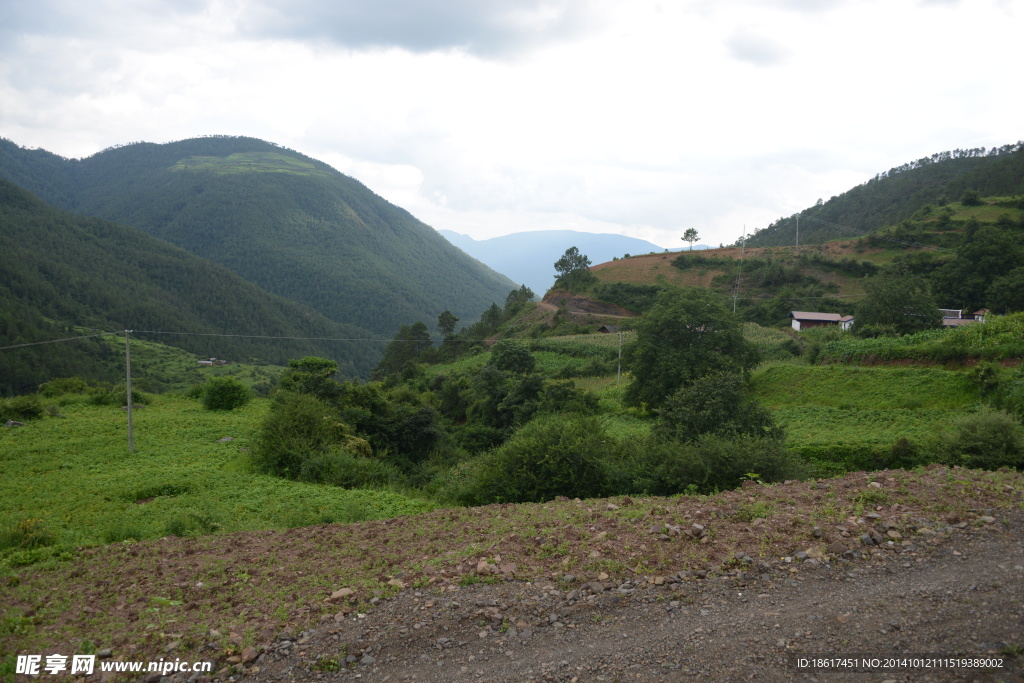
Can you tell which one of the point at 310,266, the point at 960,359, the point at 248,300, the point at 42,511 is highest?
the point at 310,266

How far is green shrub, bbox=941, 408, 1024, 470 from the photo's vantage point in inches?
413

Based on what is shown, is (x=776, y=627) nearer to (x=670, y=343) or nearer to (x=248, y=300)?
(x=670, y=343)

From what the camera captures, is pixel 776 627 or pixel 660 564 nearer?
pixel 776 627

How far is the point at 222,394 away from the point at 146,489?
13.9 m

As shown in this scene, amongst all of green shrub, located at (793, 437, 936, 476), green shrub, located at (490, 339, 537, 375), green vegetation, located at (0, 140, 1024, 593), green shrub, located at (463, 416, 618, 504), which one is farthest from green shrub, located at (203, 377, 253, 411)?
green shrub, located at (793, 437, 936, 476)

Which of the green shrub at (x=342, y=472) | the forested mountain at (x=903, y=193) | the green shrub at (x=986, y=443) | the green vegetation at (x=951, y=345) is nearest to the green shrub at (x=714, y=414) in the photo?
the green shrub at (x=986, y=443)

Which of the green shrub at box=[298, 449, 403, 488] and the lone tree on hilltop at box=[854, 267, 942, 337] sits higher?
the lone tree on hilltop at box=[854, 267, 942, 337]

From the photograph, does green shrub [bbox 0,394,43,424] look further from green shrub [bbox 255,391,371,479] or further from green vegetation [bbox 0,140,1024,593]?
green shrub [bbox 255,391,371,479]

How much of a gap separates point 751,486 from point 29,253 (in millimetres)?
123186

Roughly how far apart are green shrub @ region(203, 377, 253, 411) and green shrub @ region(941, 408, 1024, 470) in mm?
26708

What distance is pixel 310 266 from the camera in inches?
6225

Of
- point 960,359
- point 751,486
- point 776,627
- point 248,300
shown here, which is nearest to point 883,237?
point 960,359

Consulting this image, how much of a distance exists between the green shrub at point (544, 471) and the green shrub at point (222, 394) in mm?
19031

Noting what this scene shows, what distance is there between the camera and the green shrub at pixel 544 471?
446 inches
